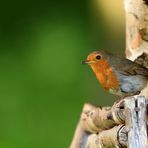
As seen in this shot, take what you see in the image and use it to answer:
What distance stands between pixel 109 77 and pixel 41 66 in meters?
2.58

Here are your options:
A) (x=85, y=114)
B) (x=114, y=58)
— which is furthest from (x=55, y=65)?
(x=85, y=114)

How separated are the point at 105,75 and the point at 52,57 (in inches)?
105

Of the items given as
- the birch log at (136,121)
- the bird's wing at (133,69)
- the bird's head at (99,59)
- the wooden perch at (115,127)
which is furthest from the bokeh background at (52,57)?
the birch log at (136,121)

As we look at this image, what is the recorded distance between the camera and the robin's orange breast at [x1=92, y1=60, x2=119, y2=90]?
383 cm

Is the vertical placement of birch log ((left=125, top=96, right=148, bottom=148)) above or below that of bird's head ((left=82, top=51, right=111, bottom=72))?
below

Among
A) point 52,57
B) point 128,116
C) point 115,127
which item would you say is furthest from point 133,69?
point 52,57

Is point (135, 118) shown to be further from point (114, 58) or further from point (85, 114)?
point (114, 58)

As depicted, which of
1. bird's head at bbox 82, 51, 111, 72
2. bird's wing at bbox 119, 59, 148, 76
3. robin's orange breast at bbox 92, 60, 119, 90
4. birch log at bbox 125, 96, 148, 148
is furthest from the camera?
bird's head at bbox 82, 51, 111, 72

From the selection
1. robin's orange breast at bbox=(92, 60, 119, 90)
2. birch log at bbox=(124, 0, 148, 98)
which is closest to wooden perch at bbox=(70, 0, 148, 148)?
birch log at bbox=(124, 0, 148, 98)

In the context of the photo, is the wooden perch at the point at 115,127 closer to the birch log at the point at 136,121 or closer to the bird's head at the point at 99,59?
the birch log at the point at 136,121

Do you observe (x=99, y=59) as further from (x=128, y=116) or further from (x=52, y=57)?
(x=52, y=57)

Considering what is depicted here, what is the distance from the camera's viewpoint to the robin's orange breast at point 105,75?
12.6 feet

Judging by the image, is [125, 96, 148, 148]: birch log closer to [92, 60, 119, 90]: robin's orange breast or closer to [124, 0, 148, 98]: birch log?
[124, 0, 148, 98]: birch log

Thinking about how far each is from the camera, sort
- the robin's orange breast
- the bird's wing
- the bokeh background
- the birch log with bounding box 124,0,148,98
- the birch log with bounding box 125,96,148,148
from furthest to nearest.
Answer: the bokeh background, the robin's orange breast, the bird's wing, the birch log with bounding box 124,0,148,98, the birch log with bounding box 125,96,148,148
